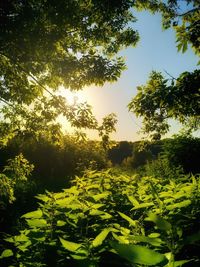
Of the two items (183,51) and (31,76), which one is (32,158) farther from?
(183,51)

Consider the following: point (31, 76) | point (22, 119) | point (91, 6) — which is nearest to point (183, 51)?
point (91, 6)

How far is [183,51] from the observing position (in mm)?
8930

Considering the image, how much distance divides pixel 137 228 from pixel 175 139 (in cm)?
1389

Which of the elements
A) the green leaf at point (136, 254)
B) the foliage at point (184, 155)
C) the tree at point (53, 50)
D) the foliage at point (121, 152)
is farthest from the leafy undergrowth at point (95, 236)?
the foliage at point (121, 152)

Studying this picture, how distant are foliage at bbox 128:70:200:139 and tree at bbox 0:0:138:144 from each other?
6.29 ft

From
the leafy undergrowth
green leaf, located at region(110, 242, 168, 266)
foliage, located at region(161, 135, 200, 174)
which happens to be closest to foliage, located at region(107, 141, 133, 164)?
foliage, located at region(161, 135, 200, 174)

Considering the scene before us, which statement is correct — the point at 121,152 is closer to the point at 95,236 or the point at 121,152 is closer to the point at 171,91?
the point at 171,91

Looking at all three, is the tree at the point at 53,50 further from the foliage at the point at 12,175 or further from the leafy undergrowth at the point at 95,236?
the leafy undergrowth at the point at 95,236

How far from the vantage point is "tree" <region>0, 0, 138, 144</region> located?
8.48m

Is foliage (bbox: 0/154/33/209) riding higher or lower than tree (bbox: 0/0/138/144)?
lower

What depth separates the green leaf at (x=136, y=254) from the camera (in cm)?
88

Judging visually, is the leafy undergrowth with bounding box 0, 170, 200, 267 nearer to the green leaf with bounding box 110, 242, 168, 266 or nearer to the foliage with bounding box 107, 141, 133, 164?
the green leaf with bounding box 110, 242, 168, 266

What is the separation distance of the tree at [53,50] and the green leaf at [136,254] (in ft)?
26.5

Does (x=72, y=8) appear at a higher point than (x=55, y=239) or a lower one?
higher
